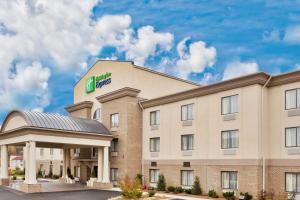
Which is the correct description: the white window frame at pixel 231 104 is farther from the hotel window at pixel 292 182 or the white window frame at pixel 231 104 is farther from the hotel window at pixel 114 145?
the hotel window at pixel 114 145

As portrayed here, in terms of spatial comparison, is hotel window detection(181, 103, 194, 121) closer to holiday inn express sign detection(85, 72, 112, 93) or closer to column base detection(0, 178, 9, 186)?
holiday inn express sign detection(85, 72, 112, 93)

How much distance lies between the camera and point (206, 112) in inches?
1135

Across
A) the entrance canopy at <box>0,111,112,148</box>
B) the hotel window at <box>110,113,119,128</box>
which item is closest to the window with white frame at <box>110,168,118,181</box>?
the entrance canopy at <box>0,111,112,148</box>

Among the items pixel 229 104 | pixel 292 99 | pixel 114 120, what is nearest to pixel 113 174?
pixel 114 120

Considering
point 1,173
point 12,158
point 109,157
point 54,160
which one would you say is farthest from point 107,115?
point 12,158

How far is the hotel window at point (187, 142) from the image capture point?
30.1 m

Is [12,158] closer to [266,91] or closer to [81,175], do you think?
[81,175]

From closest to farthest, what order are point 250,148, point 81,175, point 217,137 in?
point 250,148 < point 217,137 < point 81,175

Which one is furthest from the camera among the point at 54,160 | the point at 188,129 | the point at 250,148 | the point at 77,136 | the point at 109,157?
the point at 54,160

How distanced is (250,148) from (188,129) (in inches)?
269

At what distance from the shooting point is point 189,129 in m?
30.4

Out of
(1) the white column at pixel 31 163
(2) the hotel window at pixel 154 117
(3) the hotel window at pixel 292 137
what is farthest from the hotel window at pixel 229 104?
(1) the white column at pixel 31 163

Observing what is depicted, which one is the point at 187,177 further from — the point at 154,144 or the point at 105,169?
the point at 105,169

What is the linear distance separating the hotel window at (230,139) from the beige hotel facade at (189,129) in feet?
0.12
